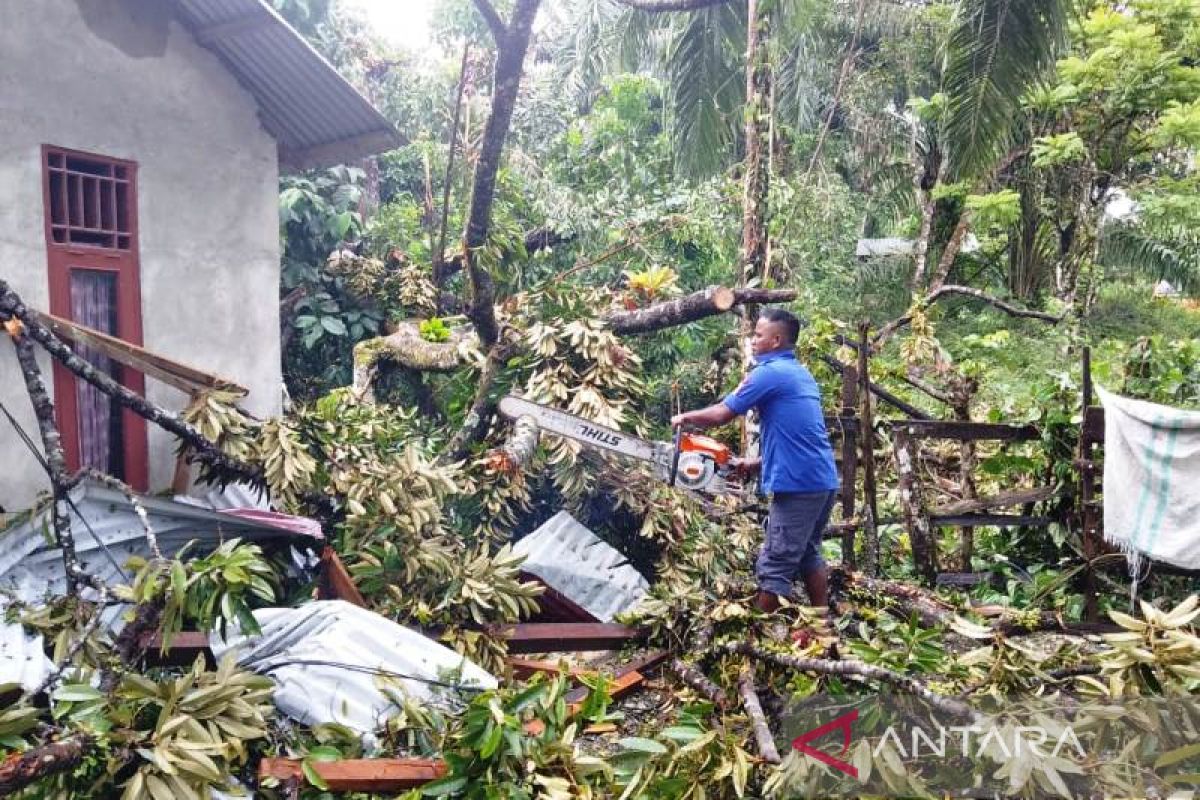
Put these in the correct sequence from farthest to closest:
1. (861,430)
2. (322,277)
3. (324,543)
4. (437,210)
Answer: (437,210) → (322,277) → (861,430) → (324,543)

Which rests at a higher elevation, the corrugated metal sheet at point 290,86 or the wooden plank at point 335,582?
the corrugated metal sheet at point 290,86

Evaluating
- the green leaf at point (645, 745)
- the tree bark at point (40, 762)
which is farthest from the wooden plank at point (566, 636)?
the tree bark at point (40, 762)

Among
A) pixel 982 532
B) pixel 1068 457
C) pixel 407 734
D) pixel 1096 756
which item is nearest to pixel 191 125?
pixel 407 734

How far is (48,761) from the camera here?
8.29 feet

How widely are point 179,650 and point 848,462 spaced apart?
426cm

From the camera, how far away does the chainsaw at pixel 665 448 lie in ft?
16.6

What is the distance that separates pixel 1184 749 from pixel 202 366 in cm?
527

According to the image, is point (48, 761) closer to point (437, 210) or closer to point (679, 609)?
point (679, 609)

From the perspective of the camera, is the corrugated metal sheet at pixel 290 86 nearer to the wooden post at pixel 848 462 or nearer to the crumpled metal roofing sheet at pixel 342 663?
the crumpled metal roofing sheet at pixel 342 663

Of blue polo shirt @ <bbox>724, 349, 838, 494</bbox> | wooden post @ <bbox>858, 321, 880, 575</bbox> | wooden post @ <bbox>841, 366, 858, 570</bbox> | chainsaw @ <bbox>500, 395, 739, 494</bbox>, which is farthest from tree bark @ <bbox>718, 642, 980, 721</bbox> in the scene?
wooden post @ <bbox>858, 321, 880, 575</bbox>

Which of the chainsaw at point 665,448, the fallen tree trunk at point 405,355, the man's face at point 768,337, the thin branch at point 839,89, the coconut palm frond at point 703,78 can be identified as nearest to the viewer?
the man's face at point 768,337

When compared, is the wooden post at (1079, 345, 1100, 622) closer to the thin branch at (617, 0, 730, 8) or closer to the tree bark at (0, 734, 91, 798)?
the thin branch at (617, 0, 730, 8)

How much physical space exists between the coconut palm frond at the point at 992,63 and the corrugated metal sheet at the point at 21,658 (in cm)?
807

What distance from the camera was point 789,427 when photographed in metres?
4.59
